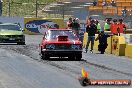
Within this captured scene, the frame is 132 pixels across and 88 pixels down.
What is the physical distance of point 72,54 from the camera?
21.6 metres

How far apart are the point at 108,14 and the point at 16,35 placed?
61.1 ft

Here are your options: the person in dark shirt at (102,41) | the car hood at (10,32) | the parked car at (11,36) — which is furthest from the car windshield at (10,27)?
the person in dark shirt at (102,41)

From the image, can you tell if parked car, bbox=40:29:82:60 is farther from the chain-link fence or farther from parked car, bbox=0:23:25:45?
the chain-link fence

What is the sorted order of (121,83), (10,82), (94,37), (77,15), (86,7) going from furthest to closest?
(86,7), (77,15), (94,37), (10,82), (121,83)

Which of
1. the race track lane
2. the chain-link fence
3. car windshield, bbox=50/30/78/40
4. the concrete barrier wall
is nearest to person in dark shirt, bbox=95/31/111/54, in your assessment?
the concrete barrier wall

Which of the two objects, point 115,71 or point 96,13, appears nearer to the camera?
point 115,71

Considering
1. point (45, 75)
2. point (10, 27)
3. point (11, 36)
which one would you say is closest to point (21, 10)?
point (10, 27)

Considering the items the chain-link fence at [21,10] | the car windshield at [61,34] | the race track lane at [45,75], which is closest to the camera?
the race track lane at [45,75]

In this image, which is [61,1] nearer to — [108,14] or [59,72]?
[108,14]

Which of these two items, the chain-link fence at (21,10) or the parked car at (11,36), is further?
the chain-link fence at (21,10)

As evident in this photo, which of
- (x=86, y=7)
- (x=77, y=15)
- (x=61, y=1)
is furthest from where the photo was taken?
(x=61, y=1)

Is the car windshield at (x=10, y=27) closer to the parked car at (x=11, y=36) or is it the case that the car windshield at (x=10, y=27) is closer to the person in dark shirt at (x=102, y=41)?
the parked car at (x=11, y=36)

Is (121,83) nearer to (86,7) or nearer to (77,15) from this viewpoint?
(77,15)

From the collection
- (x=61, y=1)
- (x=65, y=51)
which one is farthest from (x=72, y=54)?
(x=61, y=1)
